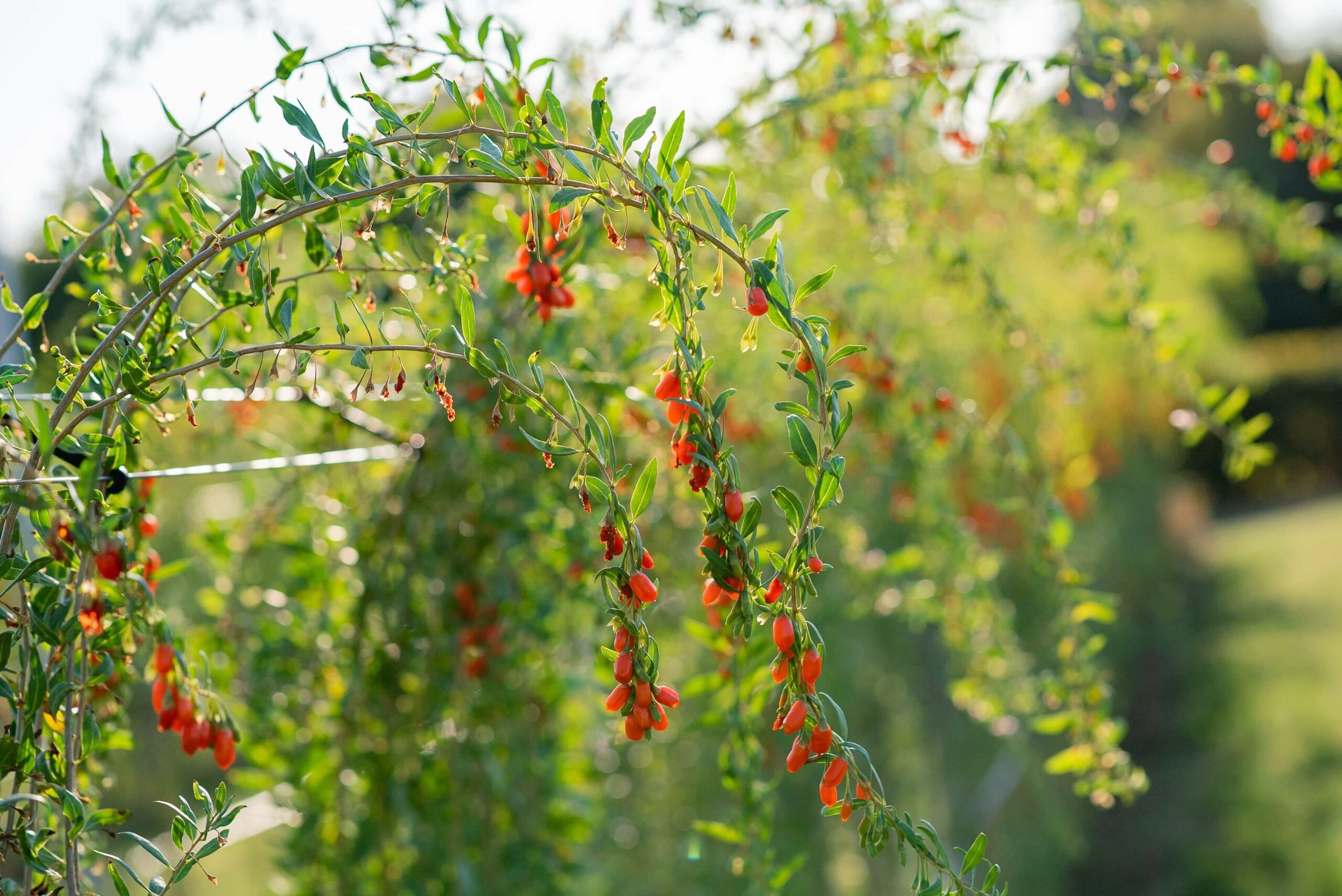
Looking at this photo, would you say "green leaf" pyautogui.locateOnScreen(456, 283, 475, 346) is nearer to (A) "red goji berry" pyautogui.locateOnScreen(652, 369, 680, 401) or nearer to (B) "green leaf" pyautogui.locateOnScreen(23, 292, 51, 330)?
(A) "red goji berry" pyautogui.locateOnScreen(652, 369, 680, 401)

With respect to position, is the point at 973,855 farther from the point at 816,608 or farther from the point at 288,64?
the point at 816,608

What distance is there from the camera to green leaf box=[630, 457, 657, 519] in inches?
23.9

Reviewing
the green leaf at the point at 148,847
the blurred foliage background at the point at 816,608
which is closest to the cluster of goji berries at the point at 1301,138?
the blurred foliage background at the point at 816,608

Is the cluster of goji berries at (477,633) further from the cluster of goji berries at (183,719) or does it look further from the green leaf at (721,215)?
the green leaf at (721,215)

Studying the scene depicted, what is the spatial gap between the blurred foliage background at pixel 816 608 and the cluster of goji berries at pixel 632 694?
0.33m

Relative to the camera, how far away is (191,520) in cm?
343

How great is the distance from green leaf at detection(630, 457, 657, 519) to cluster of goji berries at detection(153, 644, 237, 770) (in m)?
0.33

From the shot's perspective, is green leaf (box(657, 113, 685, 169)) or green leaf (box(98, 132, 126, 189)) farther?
green leaf (box(98, 132, 126, 189))

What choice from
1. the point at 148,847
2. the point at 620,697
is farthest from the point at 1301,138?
the point at 148,847

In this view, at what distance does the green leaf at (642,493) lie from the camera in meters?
0.61

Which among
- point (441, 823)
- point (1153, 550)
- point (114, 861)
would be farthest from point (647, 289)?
point (1153, 550)

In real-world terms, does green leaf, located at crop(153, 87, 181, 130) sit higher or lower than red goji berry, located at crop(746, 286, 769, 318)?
higher

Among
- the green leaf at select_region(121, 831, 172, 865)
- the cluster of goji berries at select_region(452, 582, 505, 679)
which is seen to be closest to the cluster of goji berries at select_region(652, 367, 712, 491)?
the green leaf at select_region(121, 831, 172, 865)

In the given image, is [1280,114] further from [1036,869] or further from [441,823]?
[1036,869]
